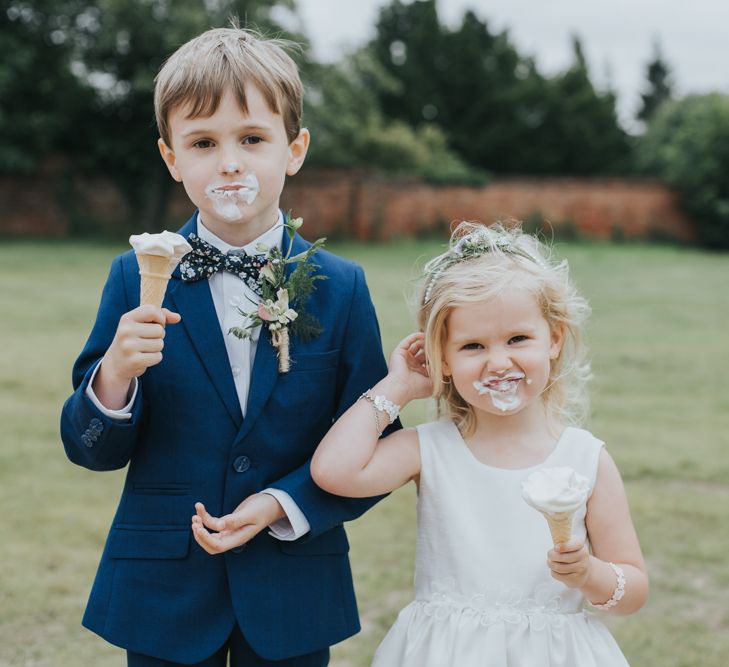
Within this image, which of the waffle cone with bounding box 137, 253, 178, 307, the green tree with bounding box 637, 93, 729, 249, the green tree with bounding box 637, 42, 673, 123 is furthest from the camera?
the green tree with bounding box 637, 42, 673, 123

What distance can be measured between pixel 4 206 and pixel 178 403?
2551 cm

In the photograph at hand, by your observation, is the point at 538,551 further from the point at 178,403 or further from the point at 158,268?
the point at 158,268

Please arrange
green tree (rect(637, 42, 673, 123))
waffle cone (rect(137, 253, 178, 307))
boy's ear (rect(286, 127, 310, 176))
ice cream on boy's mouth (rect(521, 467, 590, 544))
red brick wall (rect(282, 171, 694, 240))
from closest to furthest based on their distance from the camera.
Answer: ice cream on boy's mouth (rect(521, 467, 590, 544)), waffle cone (rect(137, 253, 178, 307)), boy's ear (rect(286, 127, 310, 176)), red brick wall (rect(282, 171, 694, 240)), green tree (rect(637, 42, 673, 123))

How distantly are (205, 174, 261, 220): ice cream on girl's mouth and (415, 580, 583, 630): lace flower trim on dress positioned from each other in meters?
1.07

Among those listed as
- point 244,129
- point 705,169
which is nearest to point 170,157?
point 244,129

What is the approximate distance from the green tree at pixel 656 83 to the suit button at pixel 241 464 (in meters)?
67.8

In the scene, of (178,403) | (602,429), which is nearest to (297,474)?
(178,403)

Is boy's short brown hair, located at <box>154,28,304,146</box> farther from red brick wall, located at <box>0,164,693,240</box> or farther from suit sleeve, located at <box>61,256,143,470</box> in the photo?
red brick wall, located at <box>0,164,693,240</box>

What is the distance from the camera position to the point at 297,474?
2.29 meters

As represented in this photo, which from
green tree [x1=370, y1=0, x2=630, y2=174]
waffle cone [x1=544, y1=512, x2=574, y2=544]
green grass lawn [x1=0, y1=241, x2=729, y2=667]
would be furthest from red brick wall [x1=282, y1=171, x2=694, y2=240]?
waffle cone [x1=544, y1=512, x2=574, y2=544]

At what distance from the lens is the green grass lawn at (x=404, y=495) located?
13.8 feet

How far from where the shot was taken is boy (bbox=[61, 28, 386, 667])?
7.29ft

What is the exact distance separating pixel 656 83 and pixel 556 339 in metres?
68.6

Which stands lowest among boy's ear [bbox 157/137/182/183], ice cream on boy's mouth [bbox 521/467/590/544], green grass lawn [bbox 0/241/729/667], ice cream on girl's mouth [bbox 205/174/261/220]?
green grass lawn [bbox 0/241/729/667]
